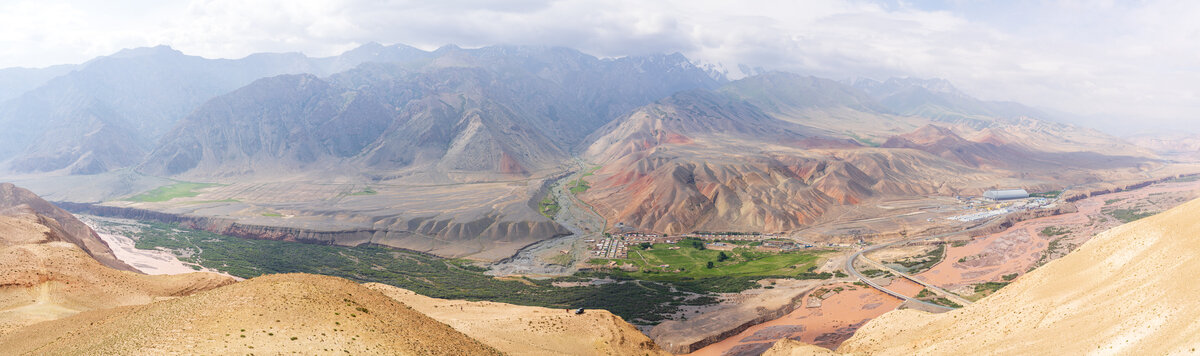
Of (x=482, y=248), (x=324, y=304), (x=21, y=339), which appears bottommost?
(x=482, y=248)

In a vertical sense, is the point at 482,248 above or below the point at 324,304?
below

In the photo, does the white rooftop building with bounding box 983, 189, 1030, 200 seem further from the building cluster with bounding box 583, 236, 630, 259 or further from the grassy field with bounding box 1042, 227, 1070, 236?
the building cluster with bounding box 583, 236, 630, 259

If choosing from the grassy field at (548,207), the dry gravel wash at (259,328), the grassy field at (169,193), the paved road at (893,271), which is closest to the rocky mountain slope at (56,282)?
the dry gravel wash at (259,328)

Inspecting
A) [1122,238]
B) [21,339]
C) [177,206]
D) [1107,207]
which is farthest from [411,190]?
[1107,207]

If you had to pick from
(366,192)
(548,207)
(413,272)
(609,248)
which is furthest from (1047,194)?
(366,192)

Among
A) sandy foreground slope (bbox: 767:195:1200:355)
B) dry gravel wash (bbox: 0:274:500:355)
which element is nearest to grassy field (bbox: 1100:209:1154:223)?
sandy foreground slope (bbox: 767:195:1200:355)

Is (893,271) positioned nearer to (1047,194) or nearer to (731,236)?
(731,236)

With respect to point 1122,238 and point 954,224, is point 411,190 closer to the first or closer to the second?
point 954,224

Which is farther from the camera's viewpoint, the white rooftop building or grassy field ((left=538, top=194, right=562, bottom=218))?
the white rooftop building
